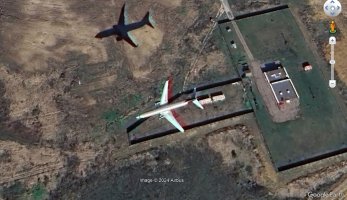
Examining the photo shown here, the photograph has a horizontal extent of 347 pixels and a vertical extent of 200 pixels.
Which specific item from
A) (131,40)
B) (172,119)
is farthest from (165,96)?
(131,40)

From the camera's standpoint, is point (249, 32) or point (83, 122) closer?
point (83, 122)

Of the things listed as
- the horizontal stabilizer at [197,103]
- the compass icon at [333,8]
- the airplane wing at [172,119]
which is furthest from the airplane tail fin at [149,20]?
the compass icon at [333,8]

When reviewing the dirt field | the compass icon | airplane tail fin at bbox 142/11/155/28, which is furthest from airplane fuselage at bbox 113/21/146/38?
the compass icon

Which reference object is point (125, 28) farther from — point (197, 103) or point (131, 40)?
point (197, 103)

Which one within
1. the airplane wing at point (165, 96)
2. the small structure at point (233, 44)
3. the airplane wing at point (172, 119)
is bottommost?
the airplane wing at point (172, 119)

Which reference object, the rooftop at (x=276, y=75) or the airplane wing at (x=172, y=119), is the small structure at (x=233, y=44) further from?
the airplane wing at (x=172, y=119)

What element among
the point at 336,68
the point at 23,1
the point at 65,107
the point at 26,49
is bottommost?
the point at 336,68

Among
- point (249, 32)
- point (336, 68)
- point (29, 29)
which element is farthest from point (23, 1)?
point (336, 68)

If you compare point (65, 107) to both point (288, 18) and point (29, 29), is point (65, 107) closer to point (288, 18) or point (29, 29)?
point (29, 29)

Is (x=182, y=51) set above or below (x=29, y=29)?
below
